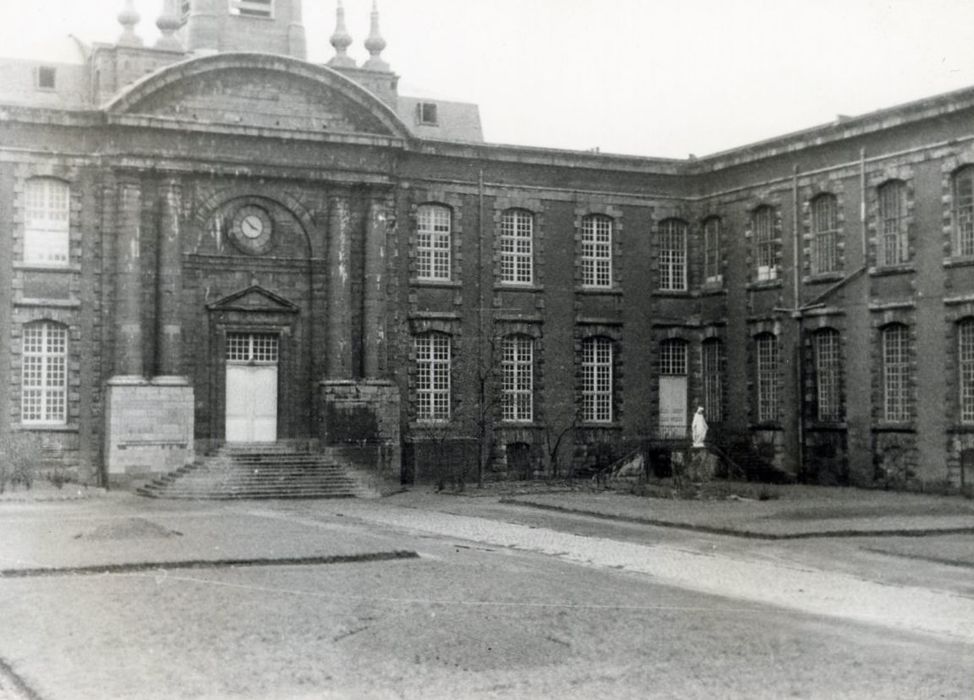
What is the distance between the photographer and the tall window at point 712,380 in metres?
35.3

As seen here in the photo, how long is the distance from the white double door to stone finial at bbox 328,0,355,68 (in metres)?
7.71

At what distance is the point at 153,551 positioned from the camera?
1683cm

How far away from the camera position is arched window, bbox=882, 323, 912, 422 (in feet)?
97.1

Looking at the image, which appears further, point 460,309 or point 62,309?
point 460,309

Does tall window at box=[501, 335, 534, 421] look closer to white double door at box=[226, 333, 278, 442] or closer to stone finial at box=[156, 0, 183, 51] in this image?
white double door at box=[226, 333, 278, 442]

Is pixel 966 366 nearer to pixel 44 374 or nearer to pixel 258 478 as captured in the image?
pixel 258 478

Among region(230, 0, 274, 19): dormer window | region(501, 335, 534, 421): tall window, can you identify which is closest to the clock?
region(230, 0, 274, 19): dormer window

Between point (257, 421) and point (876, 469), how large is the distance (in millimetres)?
14980

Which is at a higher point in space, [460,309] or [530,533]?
[460,309]

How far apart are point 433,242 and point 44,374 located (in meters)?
10.4

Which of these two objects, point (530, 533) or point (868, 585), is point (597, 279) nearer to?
point (530, 533)

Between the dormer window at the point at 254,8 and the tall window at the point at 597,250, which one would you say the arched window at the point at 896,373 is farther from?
the dormer window at the point at 254,8

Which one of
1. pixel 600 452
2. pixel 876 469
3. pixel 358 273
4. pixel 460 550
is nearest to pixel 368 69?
pixel 358 273

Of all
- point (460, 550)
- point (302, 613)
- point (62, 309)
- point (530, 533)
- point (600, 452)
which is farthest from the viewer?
point (600, 452)
